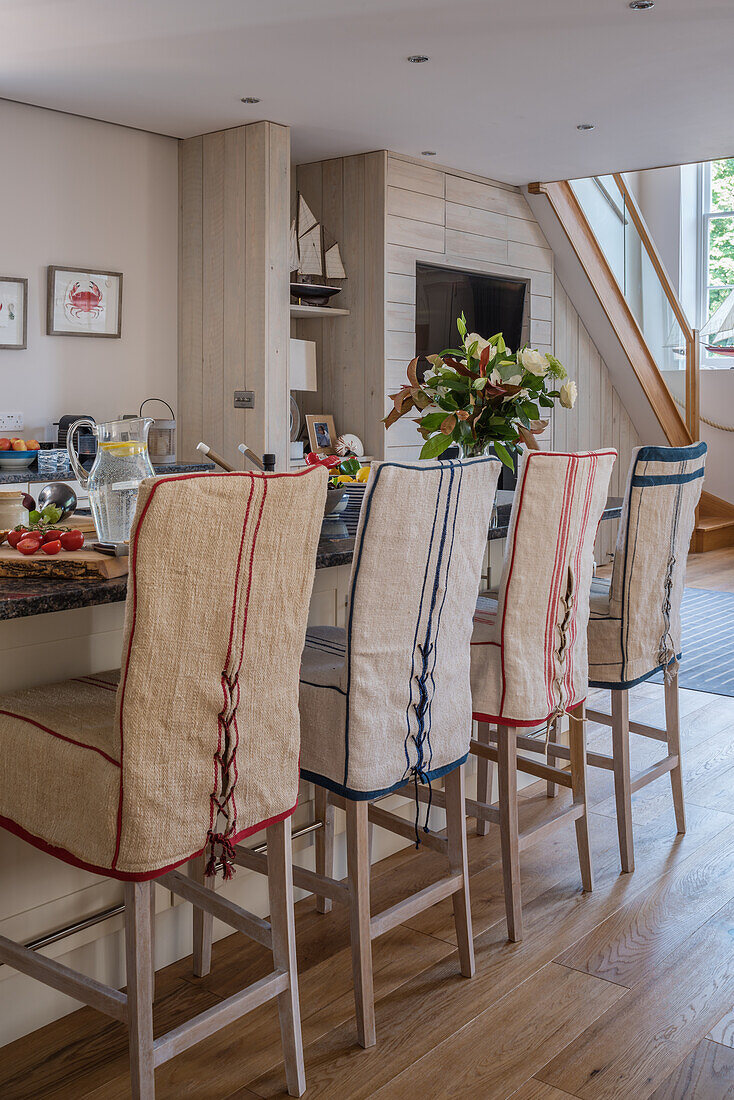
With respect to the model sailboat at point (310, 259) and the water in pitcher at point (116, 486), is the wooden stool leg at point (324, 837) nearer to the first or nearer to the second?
the water in pitcher at point (116, 486)

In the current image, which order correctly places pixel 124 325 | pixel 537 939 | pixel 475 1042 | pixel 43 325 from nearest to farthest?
pixel 475 1042 → pixel 537 939 → pixel 43 325 → pixel 124 325

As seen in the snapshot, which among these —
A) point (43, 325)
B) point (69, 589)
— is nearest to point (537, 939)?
point (69, 589)

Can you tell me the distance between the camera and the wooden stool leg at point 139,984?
149 centimetres

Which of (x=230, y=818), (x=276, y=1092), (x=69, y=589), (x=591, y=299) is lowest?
(x=276, y=1092)

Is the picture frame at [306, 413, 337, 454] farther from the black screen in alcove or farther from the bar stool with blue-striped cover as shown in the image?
the bar stool with blue-striped cover

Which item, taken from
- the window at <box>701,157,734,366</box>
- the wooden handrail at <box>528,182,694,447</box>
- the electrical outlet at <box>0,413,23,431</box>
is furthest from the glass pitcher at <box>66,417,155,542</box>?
the window at <box>701,157,734,366</box>

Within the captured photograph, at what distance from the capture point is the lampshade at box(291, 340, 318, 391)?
5426 millimetres

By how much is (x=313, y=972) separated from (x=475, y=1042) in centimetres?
41

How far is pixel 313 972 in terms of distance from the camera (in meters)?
2.15

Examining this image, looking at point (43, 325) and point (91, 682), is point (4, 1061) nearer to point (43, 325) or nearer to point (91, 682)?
point (91, 682)

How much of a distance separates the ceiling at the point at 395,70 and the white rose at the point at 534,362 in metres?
1.82

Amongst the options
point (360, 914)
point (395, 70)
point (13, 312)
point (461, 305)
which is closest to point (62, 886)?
point (360, 914)

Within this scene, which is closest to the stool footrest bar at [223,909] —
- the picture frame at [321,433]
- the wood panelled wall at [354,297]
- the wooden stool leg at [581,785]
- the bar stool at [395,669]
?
the bar stool at [395,669]

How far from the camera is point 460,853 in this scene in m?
2.09
